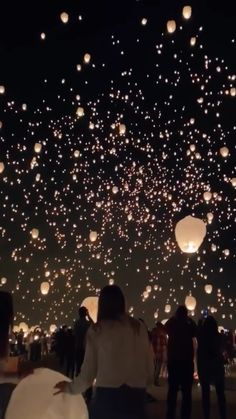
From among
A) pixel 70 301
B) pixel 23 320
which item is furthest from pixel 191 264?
pixel 23 320

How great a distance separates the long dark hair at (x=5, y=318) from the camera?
142 inches

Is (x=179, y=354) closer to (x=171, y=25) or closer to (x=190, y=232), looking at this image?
(x=190, y=232)

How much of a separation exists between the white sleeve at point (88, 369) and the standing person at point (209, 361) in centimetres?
489

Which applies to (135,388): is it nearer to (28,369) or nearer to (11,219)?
(28,369)

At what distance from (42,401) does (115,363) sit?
0.46 metres

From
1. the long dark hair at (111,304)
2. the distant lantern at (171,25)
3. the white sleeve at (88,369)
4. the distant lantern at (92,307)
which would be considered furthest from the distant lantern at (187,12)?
the white sleeve at (88,369)

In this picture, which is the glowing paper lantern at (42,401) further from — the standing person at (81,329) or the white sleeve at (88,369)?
the standing person at (81,329)

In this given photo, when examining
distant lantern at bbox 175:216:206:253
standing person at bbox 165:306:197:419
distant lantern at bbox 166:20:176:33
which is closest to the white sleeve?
standing person at bbox 165:306:197:419

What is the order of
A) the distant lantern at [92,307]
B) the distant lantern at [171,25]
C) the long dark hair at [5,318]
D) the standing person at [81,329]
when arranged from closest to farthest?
the long dark hair at [5,318]
the standing person at [81,329]
the distant lantern at [171,25]
the distant lantern at [92,307]

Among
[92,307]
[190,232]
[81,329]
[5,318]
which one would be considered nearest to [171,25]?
[190,232]

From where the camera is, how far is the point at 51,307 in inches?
2313

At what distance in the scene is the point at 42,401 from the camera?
3.71 m

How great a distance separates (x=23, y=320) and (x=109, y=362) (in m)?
55.3

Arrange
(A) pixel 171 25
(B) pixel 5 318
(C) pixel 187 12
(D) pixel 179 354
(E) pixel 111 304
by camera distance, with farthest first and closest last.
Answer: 1. (A) pixel 171 25
2. (C) pixel 187 12
3. (D) pixel 179 354
4. (E) pixel 111 304
5. (B) pixel 5 318
